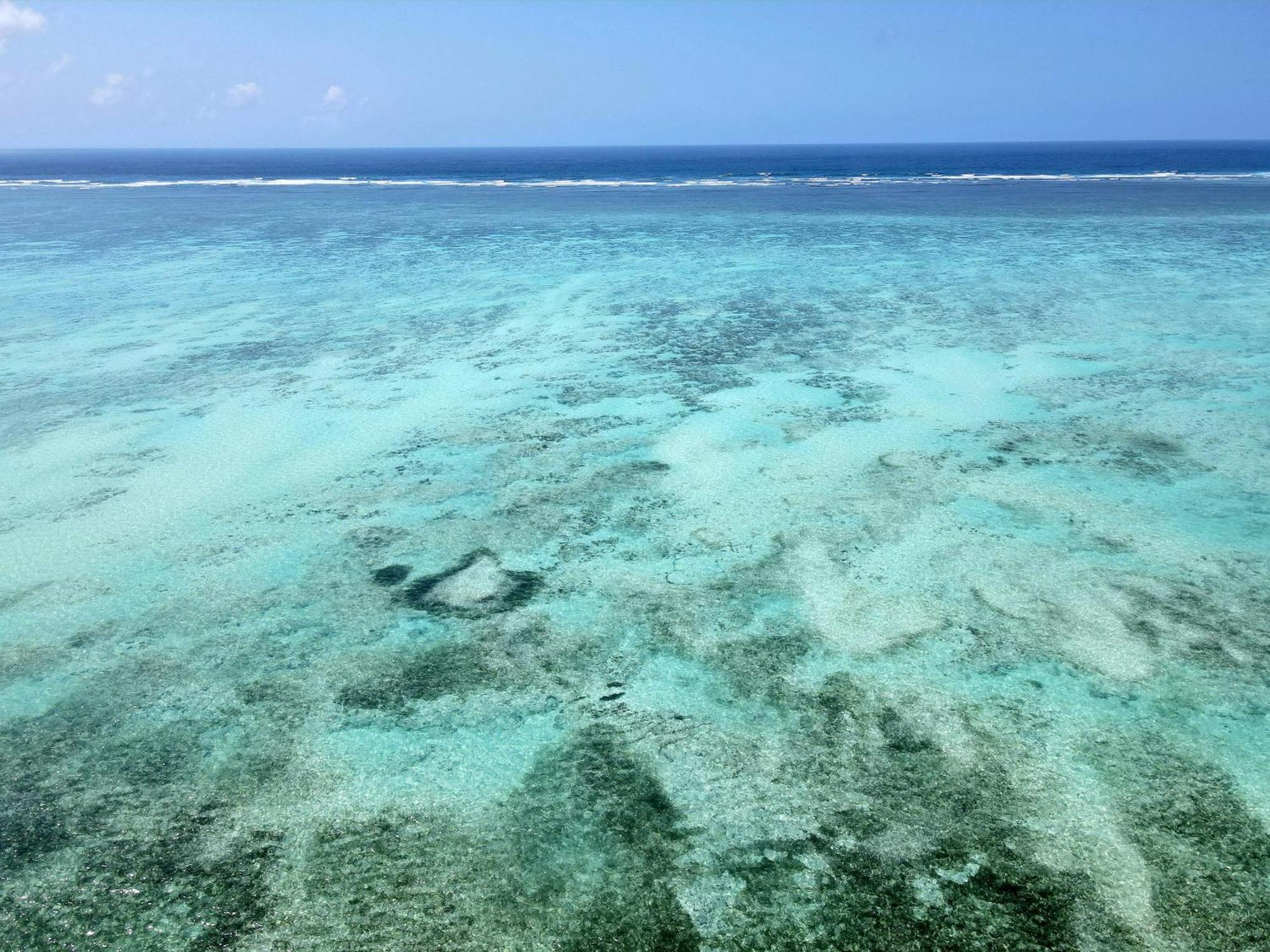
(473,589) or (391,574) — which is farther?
(391,574)

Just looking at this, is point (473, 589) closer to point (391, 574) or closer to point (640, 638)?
point (391, 574)

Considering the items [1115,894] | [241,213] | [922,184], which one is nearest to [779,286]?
[1115,894]

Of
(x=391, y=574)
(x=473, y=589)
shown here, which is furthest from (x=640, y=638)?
(x=391, y=574)

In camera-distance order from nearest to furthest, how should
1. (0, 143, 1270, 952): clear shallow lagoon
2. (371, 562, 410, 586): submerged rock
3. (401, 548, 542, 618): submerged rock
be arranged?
(0, 143, 1270, 952): clear shallow lagoon, (401, 548, 542, 618): submerged rock, (371, 562, 410, 586): submerged rock

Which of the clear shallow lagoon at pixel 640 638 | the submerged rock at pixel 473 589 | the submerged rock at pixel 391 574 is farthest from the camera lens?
the submerged rock at pixel 391 574

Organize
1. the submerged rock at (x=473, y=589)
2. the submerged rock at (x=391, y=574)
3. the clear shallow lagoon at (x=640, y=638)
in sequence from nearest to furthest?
the clear shallow lagoon at (x=640, y=638) → the submerged rock at (x=473, y=589) → the submerged rock at (x=391, y=574)
